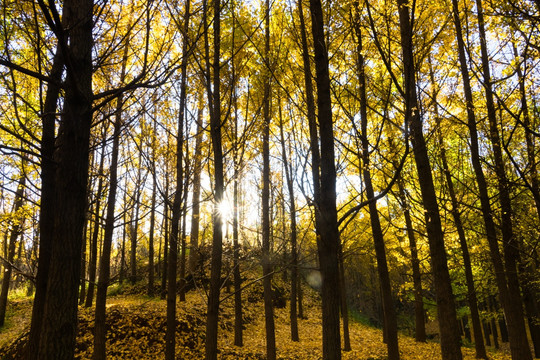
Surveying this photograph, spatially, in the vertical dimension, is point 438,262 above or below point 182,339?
above

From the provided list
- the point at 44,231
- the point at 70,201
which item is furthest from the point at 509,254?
the point at 44,231

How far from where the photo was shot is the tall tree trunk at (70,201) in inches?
85.1

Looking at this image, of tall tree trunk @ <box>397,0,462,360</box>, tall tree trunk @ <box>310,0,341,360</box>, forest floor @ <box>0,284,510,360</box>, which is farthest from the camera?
forest floor @ <box>0,284,510,360</box>

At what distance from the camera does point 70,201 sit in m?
2.36

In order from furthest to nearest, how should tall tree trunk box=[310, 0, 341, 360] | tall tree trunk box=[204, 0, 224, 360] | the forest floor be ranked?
the forest floor
tall tree trunk box=[204, 0, 224, 360]
tall tree trunk box=[310, 0, 341, 360]

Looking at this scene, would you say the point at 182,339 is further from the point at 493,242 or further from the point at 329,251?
the point at 329,251

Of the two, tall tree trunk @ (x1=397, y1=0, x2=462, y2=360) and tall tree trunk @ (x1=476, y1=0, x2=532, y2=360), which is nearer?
tall tree trunk @ (x1=397, y1=0, x2=462, y2=360)

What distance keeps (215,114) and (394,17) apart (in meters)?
3.82

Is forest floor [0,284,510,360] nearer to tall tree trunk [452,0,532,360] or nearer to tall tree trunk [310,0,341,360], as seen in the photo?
tall tree trunk [452,0,532,360]

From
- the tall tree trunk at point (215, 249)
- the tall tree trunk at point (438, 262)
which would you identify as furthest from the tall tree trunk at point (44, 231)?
the tall tree trunk at point (438, 262)

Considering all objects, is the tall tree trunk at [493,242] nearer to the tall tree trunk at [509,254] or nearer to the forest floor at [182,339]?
the tall tree trunk at [509,254]

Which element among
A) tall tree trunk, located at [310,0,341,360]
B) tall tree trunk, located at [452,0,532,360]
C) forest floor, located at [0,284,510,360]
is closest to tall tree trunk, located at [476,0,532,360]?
tall tree trunk, located at [452,0,532,360]

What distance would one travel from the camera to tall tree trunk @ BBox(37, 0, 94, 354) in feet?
7.09

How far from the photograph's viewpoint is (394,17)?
5520 millimetres
